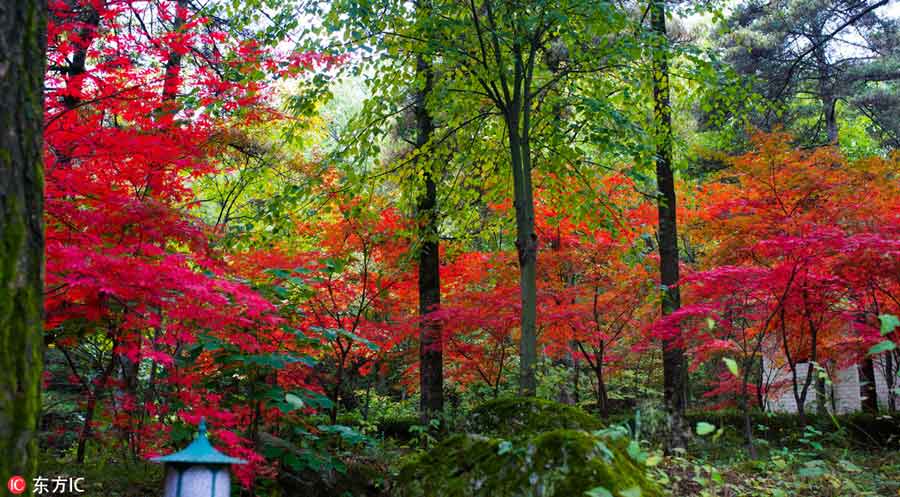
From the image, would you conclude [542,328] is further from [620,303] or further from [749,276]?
[749,276]

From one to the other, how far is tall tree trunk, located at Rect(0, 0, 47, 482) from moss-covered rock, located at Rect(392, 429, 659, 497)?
228cm

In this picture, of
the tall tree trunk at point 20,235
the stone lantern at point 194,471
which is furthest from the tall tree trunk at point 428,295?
the tall tree trunk at point 20,235

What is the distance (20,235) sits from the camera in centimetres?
213

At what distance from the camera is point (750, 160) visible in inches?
357

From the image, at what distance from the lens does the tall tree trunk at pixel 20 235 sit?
6.78 ft

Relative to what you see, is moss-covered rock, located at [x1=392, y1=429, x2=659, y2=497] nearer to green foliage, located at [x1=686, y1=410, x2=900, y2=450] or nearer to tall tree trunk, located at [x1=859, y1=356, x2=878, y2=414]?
green foliage, located at [x1=686, y1=410, x2=900, y2=450]

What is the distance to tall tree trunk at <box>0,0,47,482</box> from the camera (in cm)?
207

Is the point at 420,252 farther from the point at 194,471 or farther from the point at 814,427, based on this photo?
the point at 194,471

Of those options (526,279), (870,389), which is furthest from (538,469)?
(870,389)

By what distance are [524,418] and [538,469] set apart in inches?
68.2

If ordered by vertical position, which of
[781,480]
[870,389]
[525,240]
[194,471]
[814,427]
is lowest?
[814,427]

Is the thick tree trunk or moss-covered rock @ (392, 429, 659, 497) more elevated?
the thick tree trunk

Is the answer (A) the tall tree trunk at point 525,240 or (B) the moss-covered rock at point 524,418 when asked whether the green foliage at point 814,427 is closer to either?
(A) the tall tree trunk at point 525,240

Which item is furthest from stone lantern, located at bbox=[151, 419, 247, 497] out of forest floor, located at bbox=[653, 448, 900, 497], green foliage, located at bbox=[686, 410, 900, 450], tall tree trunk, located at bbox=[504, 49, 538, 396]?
green foliage, located at bbox=[686, 410, 900, 450]
